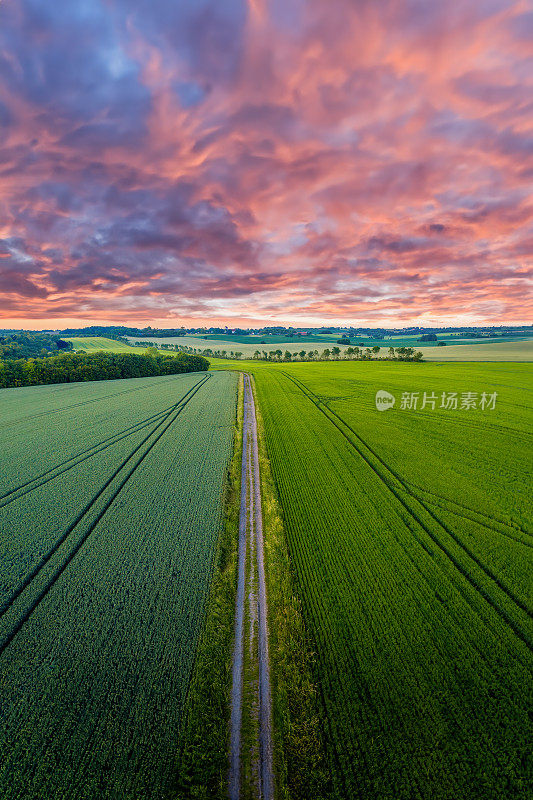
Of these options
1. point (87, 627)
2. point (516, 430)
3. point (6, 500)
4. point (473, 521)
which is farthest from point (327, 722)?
point (516, 430)

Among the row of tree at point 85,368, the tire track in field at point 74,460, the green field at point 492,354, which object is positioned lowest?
the tire track in field at point 74,460

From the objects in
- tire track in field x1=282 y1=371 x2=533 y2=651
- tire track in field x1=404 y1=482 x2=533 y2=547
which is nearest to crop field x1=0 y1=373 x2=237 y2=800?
tire track in field x1=282 y1=371 x2=533 y2=651

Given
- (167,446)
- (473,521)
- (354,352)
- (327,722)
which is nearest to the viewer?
(327,722)

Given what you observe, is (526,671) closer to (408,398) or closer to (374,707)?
(374,707)

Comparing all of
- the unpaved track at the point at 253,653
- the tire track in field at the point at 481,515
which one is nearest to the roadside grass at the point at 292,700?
the unpaved track at the point at 253,653

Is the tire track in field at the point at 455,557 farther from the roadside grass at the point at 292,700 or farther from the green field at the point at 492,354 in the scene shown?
the green field at the point at 492,354

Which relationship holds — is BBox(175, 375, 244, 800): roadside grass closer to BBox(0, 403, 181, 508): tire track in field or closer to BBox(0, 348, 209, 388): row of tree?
BBox(0, 403, 181, 508): tire track in field
